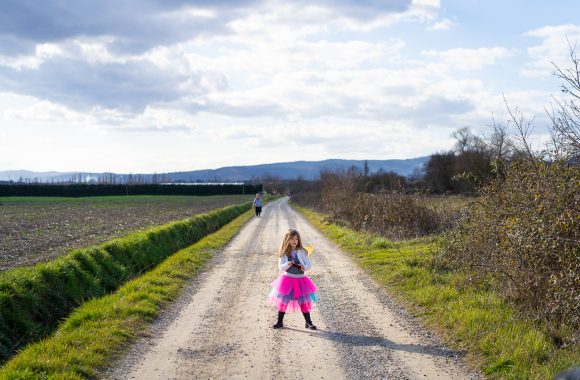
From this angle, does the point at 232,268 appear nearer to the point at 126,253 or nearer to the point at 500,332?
the point at 126,253

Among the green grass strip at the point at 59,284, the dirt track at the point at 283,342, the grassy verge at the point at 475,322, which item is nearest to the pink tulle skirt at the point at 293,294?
the dirt track at the point at 283,342

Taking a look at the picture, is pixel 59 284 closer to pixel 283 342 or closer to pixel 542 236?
pixel 283 342

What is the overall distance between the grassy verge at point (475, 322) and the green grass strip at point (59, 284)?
21.5 feet

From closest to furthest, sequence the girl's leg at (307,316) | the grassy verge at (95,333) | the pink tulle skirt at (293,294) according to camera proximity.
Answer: the grassy verge at (95,333), the girl's leg at (307,316), the pink tulle skirt at (293,294)

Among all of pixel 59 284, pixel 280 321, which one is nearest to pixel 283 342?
pixel 280 321

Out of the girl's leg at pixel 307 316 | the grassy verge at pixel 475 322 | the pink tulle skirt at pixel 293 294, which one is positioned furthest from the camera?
the pink tulle skirt at pixel 293 294

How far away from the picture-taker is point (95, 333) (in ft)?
27.7

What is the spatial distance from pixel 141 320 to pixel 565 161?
701cm

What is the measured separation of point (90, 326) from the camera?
29.3 feet

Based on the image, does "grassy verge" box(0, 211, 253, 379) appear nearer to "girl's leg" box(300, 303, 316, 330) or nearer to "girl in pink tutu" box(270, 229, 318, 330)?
"girl in pink tutu" box(270, 229, 318, 330)

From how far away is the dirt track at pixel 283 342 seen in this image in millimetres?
6879

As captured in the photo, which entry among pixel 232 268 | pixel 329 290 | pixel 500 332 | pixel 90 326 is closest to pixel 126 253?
pixel 232 268

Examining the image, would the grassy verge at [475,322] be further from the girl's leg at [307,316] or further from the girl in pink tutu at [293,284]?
the girl in pink tutu at [293,284]

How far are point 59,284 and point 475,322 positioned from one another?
27.0 feet
